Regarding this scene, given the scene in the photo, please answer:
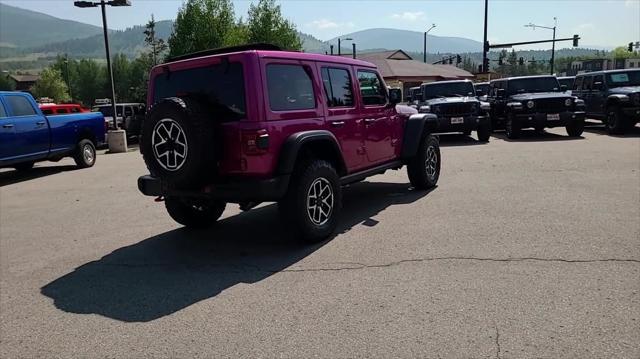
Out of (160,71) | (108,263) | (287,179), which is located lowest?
(108,263)

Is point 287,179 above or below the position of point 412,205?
above

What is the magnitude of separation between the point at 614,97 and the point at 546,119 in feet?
7.84

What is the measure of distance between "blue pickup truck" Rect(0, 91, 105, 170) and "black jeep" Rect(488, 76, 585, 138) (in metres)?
11.9

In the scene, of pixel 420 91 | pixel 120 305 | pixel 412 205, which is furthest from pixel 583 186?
pixel 420 91

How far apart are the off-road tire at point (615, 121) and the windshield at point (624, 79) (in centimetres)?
103

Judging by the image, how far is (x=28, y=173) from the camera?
43.6 feet

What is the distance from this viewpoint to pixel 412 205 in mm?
7062

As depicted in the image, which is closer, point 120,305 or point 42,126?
point 120,305

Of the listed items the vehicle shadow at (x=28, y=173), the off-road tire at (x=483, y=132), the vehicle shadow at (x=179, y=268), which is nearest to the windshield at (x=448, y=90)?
the off-road tire at (x=483, y=132)

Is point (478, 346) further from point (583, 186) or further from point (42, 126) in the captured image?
point (42, 126)

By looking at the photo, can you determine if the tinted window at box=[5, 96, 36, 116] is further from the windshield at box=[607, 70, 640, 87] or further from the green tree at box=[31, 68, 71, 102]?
the green tree at box=[31, 68, 71, 102]

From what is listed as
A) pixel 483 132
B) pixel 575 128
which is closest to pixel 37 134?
pixel 483 132

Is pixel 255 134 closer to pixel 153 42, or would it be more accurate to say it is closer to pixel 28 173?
pixel 28 173

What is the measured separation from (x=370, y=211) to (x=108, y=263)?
3295 millimetres
